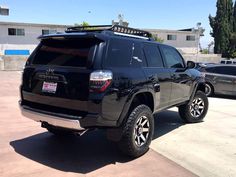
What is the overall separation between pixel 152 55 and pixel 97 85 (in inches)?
77.1

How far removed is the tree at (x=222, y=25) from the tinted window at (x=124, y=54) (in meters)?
47.7

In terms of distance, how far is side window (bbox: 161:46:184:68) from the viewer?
6.46 metres

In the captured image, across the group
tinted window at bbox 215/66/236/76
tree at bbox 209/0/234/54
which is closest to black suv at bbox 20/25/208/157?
tinted window at bbox 215/66/236/76

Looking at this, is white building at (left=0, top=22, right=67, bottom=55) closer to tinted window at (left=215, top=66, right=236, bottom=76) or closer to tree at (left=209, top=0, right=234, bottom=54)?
tree at (left=209, top=0, right=234, bottom=54)

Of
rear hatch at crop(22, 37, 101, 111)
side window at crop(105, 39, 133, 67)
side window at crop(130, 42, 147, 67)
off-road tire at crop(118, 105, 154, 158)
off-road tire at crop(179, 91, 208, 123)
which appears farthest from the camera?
off-road tire at crop(179, 91, 208, 123)

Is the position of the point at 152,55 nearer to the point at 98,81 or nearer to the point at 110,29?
the point at 110,29

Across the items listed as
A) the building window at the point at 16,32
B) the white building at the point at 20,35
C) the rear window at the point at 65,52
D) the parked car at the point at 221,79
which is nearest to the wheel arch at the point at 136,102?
the rear window at the point at 65,52

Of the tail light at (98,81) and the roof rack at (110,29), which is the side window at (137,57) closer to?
the roof rack at (110,29)

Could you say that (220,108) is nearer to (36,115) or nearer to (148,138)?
(148,138)

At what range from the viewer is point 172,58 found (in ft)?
22.2

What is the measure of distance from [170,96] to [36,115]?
281 cm

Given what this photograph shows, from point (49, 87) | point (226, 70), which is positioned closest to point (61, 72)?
point (49, 87)

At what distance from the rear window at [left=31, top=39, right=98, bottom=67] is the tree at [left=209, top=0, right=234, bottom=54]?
1907 inches

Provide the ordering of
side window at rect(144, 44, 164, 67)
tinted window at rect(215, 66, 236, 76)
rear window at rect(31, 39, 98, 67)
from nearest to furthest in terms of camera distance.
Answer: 1. rear window at rect(31, 39, 98, 67)
2. side window at rect(144, 44, 164, 67)
3. tinted window at rect(215, 66, 236, 76)
